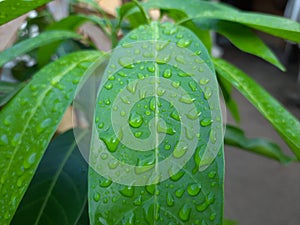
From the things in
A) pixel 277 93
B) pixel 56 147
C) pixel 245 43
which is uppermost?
pixel 245 43

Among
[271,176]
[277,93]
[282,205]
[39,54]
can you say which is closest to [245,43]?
[39,54]

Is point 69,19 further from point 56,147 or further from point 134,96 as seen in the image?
point 134,96

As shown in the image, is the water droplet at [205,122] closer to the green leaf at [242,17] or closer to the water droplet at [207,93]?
the water droplet at [207,93]

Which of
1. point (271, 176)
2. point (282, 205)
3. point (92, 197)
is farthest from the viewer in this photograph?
point (271, 176)

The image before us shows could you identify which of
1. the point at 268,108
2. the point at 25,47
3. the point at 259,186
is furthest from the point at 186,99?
the point at 259,186

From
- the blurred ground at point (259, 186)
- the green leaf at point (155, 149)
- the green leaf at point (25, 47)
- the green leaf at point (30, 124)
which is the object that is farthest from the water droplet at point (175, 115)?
the blurred ground at point (259, 186)

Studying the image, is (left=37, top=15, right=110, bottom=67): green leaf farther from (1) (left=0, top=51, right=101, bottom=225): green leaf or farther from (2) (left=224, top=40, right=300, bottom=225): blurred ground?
(2) (left=224, top=40, right=300, bottom=225): blurred ground

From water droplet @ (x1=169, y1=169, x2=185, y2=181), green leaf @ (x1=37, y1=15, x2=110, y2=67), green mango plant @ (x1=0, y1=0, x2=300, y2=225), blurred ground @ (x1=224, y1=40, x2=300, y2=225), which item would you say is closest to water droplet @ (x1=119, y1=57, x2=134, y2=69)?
green mango plant @ (x1=0, y1=0, x2=300, y2=225)
